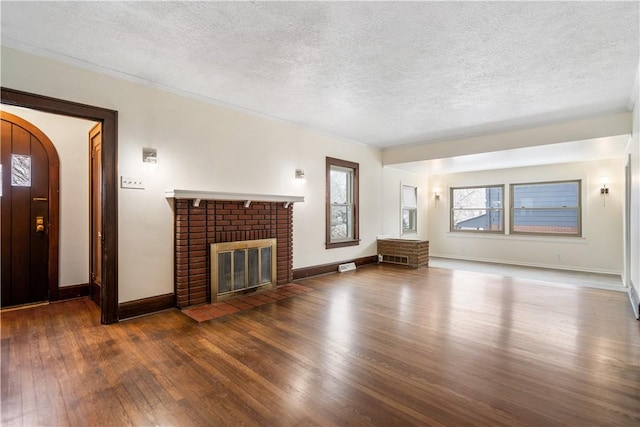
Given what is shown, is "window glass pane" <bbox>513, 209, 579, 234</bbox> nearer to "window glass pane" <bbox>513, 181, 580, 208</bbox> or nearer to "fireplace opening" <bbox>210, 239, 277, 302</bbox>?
"window glass pane" <bbox>513, 181, 580, 208</bbox>

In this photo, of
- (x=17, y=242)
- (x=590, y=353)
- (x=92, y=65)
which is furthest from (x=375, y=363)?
(x=17, y=242)

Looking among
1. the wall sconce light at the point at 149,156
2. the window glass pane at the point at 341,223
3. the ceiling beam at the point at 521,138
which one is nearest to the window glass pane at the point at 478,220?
the ceiling beam at the point at 521,138

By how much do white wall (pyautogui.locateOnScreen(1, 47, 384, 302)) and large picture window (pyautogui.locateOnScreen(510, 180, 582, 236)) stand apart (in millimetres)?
5589

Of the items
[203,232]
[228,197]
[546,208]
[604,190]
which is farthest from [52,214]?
[604,190]

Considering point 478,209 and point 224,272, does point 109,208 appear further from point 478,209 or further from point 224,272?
point 478,209

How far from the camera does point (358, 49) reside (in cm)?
274

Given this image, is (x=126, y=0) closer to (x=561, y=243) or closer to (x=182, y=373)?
(x=182, y=373)

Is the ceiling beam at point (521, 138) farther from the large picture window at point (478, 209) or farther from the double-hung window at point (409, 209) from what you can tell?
the large picture window at point (478, 209)

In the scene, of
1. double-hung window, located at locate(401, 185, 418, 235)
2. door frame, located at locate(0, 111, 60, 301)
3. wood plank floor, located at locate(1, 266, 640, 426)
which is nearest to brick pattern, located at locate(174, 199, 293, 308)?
wood plank floor, located at locate(1, 266, 640, 426)

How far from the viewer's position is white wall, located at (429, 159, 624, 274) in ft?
20.0

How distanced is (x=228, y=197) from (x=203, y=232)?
550 mm

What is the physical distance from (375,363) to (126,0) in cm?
325

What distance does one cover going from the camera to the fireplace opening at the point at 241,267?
393 centimetres

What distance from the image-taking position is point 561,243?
6648 millimetres
